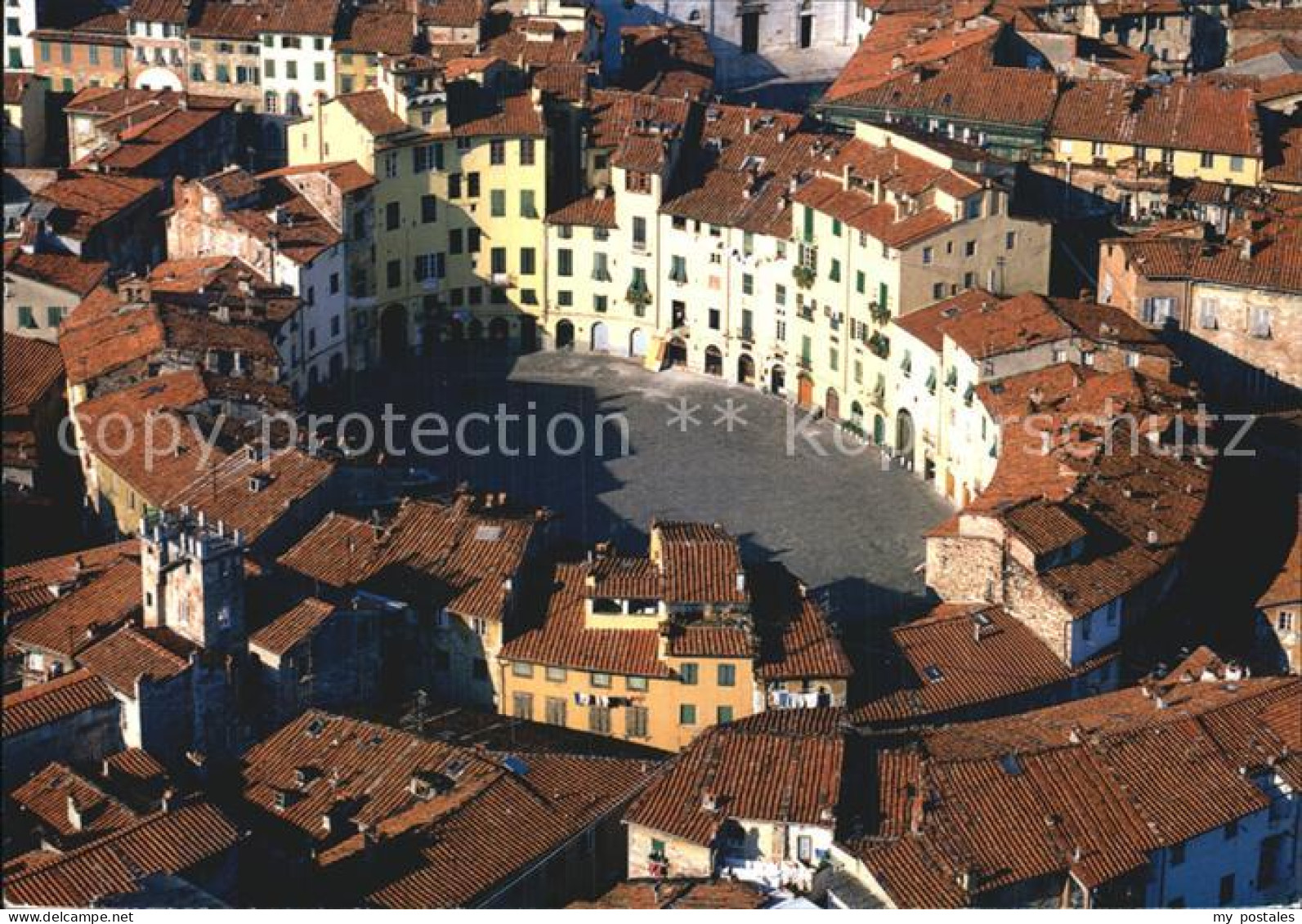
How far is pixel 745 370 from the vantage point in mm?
143625

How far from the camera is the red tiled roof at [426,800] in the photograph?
3647 inches

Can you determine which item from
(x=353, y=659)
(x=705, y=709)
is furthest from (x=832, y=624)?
(x=353, y=659)

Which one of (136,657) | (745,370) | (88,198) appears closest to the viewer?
(136,657)

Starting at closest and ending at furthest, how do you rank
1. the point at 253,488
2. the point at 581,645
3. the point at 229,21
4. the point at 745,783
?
the point at 745,783
the point at 581,645
the point at 253,488
the point at 229,21

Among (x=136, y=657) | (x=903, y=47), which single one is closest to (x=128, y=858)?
(x=136, y=657)

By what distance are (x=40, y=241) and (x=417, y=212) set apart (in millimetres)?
16677

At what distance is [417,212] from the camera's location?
14575 centimetres

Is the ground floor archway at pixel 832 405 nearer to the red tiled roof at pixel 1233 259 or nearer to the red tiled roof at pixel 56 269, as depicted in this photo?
the red tiled roof at pixel 1233 259

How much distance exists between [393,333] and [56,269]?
16007 millimetres

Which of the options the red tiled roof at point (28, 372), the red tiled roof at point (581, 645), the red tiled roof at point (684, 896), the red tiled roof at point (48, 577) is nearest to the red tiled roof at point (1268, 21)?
the red tiled roof at point (28, 372)

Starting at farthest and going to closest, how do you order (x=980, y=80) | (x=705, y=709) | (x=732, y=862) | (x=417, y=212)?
1. (x=980, y=80)
2. (x=417, y=212)
3. (x=705, y=709)
4. (x=732, y=862)

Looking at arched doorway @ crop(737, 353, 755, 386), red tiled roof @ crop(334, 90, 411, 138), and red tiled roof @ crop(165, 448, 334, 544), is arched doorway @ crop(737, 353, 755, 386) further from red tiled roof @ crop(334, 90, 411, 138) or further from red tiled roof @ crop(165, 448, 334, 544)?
red tiled roof @ crop(165, 448, 334, 544)

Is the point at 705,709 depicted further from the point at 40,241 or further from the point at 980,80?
the point at 980,80

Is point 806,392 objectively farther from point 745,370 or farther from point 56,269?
point 56,269
